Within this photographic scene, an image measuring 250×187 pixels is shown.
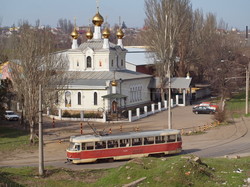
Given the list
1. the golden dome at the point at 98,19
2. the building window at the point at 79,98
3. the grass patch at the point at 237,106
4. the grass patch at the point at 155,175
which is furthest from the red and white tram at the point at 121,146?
the golden dome at the point at 98,19

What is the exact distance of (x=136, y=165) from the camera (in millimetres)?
19859

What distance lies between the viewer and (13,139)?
33.8 m

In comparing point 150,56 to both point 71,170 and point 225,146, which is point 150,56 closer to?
point 225,146

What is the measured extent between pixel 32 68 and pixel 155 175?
15694mm

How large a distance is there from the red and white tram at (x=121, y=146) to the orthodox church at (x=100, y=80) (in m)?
18.1

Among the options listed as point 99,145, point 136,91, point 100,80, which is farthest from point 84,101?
point 99,145

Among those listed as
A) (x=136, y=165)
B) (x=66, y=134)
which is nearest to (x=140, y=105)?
(x=66, y=134)

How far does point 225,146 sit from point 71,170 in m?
11.0

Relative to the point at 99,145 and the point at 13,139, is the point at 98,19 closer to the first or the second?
the point at 13,139

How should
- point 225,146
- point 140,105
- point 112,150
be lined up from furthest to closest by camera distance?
point 140,105 → point 225,146 → point 112,150

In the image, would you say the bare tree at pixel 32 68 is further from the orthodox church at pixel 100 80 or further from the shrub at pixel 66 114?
A: the shrub at pixel 66 114

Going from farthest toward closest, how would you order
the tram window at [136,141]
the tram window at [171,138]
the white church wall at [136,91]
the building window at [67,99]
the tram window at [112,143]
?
the white church wall at [136,91]
the building window at [67,99]
the tram window at [171,138]
the tram window at [136,141]
the tram window at [112,143]

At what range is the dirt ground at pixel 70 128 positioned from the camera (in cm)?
2797

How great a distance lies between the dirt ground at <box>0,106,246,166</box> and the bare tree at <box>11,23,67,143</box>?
88.4 inches
